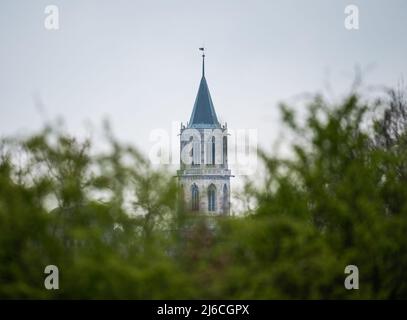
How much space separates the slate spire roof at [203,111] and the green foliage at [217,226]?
301ft

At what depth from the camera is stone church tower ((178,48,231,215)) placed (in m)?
116

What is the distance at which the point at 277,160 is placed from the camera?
22.9m

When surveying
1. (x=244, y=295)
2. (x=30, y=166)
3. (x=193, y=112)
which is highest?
(x=193, y=112)

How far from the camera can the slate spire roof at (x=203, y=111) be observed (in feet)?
379

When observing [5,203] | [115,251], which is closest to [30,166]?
[5,203]

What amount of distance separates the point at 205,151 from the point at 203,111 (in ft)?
19.6

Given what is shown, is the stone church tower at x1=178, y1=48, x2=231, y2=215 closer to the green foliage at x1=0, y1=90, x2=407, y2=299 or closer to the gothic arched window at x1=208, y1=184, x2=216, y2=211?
the gothic arched window at x1=208, y1=184, x2=216, y2=211

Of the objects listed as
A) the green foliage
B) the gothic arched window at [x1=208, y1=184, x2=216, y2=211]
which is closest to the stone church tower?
the gothic arched window at [x1=208, y1=184, x2=216, y2=211]

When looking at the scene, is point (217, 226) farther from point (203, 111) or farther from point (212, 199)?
point (212, 199)

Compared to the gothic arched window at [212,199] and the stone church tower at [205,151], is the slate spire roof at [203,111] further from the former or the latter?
the gothic arched window at [212,199]

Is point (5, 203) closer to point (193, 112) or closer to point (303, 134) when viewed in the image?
point (303, 134)

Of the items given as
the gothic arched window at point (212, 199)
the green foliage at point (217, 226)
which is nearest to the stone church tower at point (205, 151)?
the gothic arched window at point (212, 199)

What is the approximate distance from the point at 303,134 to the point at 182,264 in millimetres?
3575

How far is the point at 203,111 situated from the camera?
116 m
